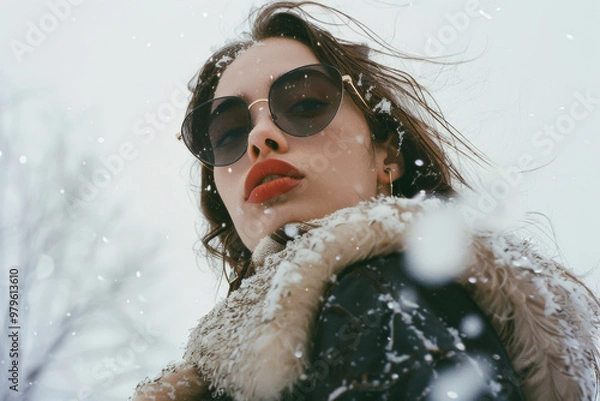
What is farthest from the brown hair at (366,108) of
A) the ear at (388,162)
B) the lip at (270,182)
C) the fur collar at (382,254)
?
the fur collar at (382,254)

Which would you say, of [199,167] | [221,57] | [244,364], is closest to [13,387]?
[199,167]

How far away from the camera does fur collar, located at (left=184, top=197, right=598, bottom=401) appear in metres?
0.95

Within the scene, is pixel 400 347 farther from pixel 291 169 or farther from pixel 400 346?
pixel 291 169

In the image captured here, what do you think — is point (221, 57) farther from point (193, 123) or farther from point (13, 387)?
point (13, 387)

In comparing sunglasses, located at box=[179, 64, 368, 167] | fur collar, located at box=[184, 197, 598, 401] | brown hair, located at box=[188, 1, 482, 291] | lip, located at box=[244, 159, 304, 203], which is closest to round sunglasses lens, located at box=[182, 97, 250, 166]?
sunglasses, located at box=[179, 64, 368, 167]

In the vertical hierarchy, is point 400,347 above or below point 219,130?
below

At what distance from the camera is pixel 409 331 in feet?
2.82

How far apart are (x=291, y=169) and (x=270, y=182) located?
0.30 ft

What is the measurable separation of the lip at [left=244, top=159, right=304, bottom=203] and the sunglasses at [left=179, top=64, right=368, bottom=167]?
0.43ft

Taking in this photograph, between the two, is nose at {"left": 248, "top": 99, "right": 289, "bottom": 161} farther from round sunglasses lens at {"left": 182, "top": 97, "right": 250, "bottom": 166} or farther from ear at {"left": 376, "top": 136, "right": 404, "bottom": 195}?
ear at {"left": 376, "top": 136, "right": 404, "bottom": 195}

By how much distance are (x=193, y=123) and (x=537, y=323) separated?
1627 mm

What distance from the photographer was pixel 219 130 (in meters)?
1.99

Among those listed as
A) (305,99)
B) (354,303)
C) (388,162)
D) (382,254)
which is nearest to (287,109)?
(305,99)

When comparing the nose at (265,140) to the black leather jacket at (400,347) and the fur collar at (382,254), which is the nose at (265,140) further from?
the black leather jacket at (400,347)
